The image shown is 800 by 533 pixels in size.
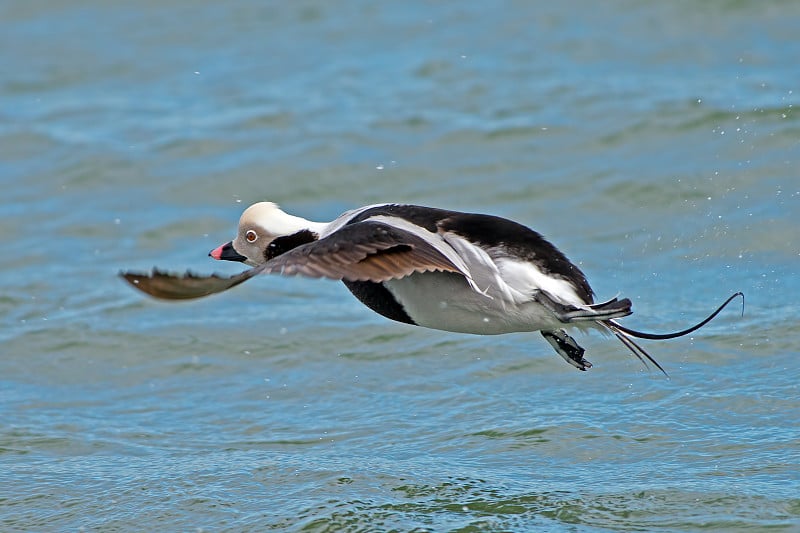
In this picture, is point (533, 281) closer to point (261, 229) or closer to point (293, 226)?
point (293, 226)

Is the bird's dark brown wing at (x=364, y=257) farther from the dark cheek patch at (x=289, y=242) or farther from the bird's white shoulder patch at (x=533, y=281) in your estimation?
the dark cheek patch at (x=289, y=242)

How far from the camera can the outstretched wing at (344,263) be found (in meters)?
3.80

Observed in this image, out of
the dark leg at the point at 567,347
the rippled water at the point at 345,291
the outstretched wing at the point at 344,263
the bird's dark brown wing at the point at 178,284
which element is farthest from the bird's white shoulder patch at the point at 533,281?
the bird's dark brown wing at the point at 178,284

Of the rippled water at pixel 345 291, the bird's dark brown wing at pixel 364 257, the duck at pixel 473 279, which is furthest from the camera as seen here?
the rippled water at pixel 345 291

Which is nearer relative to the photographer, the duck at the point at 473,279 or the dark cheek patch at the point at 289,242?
the duck at the point at 473,279

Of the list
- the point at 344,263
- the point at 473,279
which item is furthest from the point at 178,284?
the point at 473,279

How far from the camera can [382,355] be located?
6.48 metres

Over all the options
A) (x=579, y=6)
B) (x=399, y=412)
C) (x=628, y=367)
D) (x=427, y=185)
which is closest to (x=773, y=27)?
(x=579, y=6)

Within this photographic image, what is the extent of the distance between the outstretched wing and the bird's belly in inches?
8.8

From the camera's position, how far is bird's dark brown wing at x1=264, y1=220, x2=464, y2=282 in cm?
397

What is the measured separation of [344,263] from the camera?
4.02 metres

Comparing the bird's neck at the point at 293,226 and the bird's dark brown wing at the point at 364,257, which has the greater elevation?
the bird's neck at the point at 293,226

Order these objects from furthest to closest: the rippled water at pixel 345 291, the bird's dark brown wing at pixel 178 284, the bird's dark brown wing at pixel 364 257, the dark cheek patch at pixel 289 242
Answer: the dark cheek patch at pixel 289 242, the rippled water at pixel 345 291, the bird's dark brown wing at pixel 364 257, the bird's dark brown wing at pixel 178 284

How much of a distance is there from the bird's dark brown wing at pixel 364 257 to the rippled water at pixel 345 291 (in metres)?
1.00
